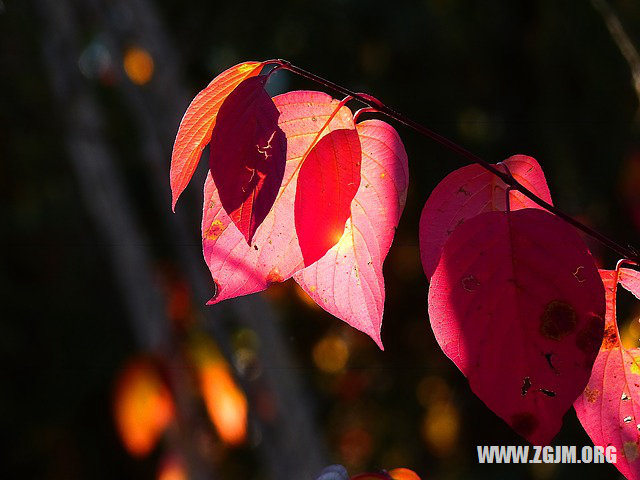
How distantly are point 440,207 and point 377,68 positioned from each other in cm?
192

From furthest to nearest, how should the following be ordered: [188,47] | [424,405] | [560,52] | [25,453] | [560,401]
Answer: [25,453]
[424,405]
[188,47]
[560,52]
[560,401]

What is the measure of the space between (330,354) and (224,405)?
0.58 m

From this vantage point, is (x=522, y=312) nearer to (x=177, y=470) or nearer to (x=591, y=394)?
(x=591, y=394)

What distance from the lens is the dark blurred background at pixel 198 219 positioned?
4.76ft

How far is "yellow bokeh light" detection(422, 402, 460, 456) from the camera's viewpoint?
240 cm

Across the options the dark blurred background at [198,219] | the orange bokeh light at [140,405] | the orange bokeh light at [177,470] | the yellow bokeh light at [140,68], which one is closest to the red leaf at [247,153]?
the dark blurred background at [198,219]

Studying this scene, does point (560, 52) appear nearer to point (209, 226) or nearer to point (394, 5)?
point (394, 5)

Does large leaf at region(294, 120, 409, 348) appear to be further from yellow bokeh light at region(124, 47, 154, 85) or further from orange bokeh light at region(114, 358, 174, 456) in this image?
orange bokeh light at region(114, 358, 174, 456)

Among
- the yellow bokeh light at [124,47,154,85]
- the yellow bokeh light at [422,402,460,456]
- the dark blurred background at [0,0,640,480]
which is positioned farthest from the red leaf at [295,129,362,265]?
the yellow bokeh light at [422,402,460,456]

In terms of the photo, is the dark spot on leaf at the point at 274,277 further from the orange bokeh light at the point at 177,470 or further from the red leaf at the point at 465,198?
the orange bokeh light at the point at 177,470

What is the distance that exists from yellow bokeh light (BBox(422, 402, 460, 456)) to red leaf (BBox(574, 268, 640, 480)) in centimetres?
206

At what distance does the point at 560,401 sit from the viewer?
0.31 metres

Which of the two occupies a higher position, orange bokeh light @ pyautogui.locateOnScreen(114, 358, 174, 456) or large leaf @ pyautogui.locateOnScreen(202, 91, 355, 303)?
large leaf @ pyautogui.locateOnScreen(202, 91, 355, 303)

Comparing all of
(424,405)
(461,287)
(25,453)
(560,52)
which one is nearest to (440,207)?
(461,287)
